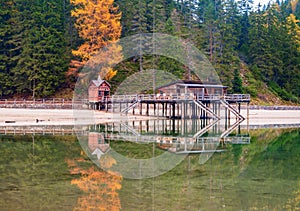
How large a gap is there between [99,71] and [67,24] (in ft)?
35.1

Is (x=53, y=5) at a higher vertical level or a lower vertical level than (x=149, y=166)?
higher

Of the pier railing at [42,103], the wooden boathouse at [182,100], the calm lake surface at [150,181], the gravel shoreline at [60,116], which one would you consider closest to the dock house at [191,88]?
the wooden boathouse at [182,100]

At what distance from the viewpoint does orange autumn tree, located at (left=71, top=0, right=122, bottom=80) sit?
52562mm

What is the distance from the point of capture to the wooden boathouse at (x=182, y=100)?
39688 mm

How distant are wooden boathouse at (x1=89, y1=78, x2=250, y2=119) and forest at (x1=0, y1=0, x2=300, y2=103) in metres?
5.45

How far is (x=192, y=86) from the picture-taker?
142ft

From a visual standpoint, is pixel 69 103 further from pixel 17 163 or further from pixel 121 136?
pixel 17 163

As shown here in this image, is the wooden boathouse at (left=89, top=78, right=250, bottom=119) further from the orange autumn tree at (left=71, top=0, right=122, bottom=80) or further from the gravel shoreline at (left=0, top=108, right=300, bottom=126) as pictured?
the orange autumn tree at (left=71, top=0, right=122, bottom=80)

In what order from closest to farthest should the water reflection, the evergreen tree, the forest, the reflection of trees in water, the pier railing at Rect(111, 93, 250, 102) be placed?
the reflection of trees in water
the water reflection
the pier railing at Rect(111, 93, 250, 102)
the forest
the evergreen tree

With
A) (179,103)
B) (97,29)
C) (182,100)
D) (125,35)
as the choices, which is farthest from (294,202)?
(125,35)

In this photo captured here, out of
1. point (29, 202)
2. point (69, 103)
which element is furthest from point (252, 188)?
point (69, 103)

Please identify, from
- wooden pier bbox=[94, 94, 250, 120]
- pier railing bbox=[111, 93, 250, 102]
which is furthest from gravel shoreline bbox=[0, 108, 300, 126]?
pier railing bbox=[111, 93, 250, 102]

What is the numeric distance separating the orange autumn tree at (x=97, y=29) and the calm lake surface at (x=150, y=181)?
2826 cm

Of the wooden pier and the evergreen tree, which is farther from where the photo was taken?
the evergreen tree
